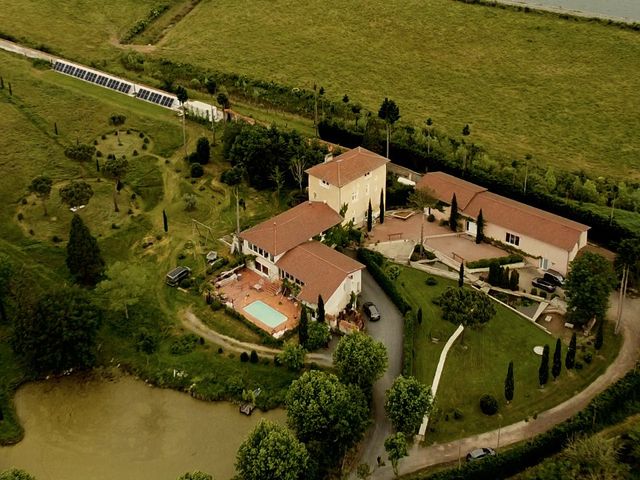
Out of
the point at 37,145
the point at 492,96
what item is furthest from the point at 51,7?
the point at 492,96

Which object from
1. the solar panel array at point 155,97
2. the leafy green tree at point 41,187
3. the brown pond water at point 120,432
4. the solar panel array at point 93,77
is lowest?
the brown pond water at point 120,432

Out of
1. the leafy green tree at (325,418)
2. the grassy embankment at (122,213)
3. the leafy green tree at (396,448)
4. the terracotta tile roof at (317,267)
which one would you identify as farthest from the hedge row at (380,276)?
the leafy green tree at (396,448)

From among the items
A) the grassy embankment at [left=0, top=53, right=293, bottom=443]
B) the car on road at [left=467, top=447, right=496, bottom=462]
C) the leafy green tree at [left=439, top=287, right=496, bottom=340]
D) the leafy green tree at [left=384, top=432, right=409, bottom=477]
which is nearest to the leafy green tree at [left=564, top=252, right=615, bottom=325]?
the leafy green tree at [left=439, top=287, right=496, bottom=340]

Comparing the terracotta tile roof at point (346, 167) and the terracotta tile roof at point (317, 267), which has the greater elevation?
the terracotta tile roof at point (346, 167)

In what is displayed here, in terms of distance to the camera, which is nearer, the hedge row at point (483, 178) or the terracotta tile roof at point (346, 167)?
the hedge row at point (483, 178)

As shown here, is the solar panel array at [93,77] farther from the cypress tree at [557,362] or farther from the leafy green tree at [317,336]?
the cypress tree at [557,362]

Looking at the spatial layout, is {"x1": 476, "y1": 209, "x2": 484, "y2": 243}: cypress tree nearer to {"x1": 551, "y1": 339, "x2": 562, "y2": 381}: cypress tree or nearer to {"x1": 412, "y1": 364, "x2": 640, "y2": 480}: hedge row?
{"x1": 551, "y1": 339, "x2": 562, "y2": 381}: cypress tree
